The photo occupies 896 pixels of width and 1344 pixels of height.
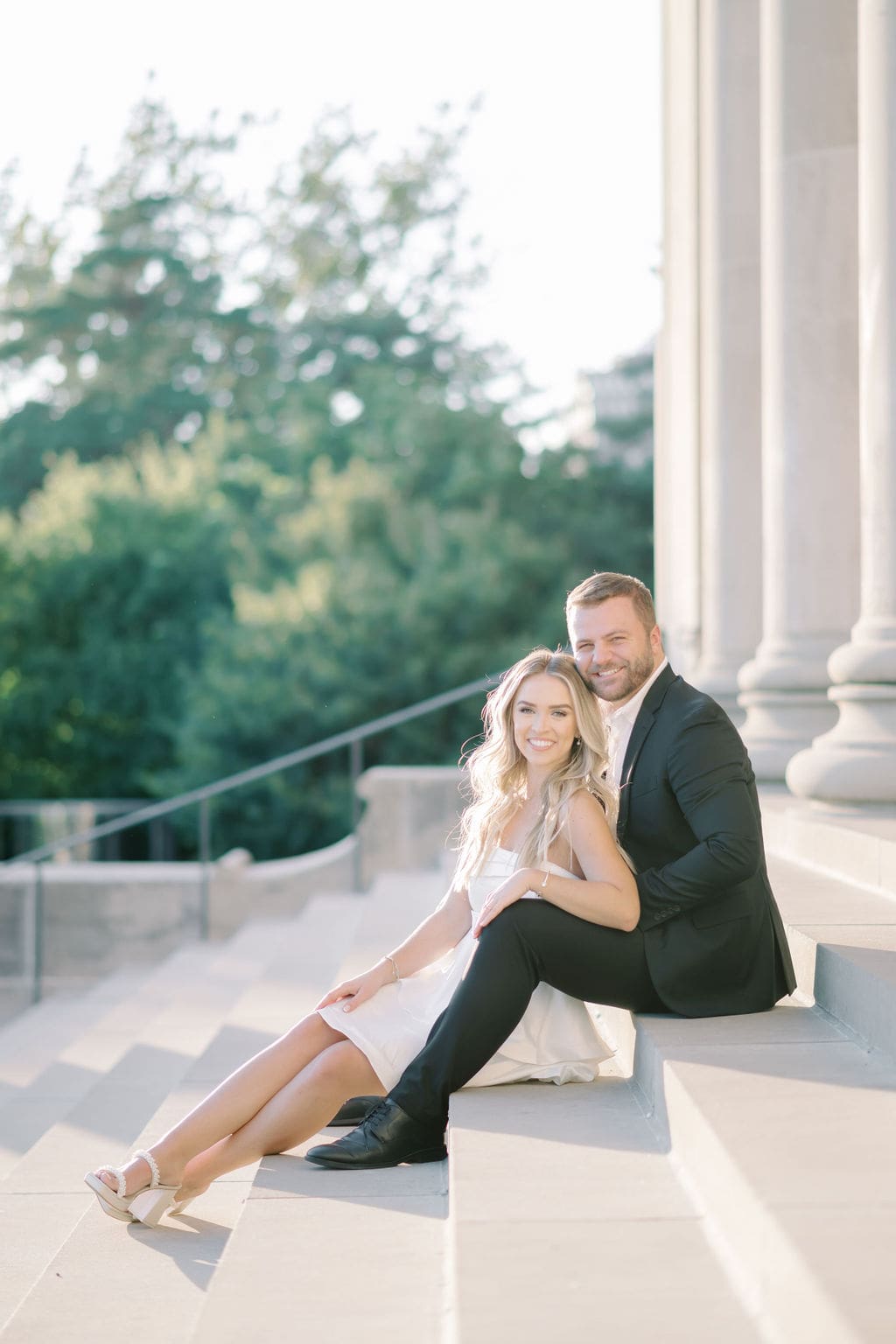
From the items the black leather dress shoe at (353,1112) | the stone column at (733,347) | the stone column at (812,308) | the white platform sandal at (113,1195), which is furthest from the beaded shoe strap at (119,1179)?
the stone column at (733,347)

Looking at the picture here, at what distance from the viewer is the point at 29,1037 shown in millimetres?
11547

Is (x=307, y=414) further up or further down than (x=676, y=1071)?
further up

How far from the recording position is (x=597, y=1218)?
3.73 meters

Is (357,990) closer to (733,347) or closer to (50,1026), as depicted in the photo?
(733,347)

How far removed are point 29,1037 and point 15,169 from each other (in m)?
38.7

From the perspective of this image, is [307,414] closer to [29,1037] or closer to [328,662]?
[328,662]

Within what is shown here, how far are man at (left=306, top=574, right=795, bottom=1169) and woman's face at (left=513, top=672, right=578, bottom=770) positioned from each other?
17 cm

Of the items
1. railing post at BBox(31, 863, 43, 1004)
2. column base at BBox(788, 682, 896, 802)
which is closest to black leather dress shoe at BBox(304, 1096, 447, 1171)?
column base at BBox(788, 682, 896, 802)

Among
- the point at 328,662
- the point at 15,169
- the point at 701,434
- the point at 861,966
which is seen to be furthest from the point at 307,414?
the point at 861,966

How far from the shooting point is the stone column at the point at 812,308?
28.3 feet

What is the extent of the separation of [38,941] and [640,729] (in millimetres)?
10557

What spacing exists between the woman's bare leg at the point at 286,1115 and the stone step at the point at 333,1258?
9 cm

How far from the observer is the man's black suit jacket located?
489 cm

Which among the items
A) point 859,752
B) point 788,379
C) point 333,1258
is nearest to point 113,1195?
point 333,1258
